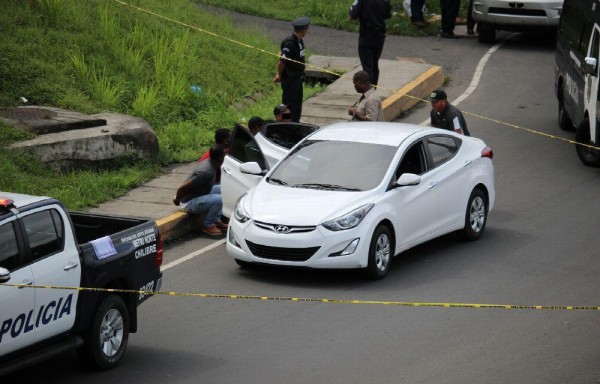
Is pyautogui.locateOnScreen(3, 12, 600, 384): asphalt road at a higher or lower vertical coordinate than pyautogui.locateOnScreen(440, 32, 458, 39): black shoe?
higher

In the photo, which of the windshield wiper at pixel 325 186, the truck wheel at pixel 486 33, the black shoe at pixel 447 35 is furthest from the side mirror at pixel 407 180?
the black shoe at pixel 447 35

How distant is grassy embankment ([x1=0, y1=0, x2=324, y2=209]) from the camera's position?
691 inches

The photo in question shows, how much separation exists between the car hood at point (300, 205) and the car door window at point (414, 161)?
88 centimetres

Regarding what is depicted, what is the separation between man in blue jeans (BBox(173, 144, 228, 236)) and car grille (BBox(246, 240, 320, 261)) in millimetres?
2077

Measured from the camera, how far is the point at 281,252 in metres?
13.1

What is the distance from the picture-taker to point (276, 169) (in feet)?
47.1

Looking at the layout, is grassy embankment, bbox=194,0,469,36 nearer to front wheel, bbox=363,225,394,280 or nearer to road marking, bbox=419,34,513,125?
road marking, bbox=419,34,513,125

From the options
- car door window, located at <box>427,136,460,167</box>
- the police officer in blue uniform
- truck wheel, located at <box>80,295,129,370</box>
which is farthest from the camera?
the police officer in blue uniform

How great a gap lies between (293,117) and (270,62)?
3955 millimetres

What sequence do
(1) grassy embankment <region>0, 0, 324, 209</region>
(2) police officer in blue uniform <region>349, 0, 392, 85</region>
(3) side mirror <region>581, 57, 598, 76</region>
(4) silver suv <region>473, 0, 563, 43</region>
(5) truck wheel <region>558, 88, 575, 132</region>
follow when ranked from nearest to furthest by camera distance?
(3) side mirror <region>581, 57, 598, 76</region> → (1) grassy embankment <region>0, 0, 324, 209</region> → (5) truck wheel <region>558, 88, 575, 132</region> → (2) police officer in blue uniform <region>349, 0, 392, 85</region> → (4) silver suv <region>473, 0, 563, 43</region>

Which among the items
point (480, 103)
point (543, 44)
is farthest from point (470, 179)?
point (543, 44)

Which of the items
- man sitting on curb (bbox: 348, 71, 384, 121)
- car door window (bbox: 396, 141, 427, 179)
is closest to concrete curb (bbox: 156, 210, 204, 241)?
man sitting on curb (bbox: 348, 71, 384, 121)

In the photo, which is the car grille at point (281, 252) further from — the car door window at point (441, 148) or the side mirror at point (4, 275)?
the side mirror at point (4, 275)

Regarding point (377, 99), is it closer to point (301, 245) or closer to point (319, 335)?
point (301, 245)
